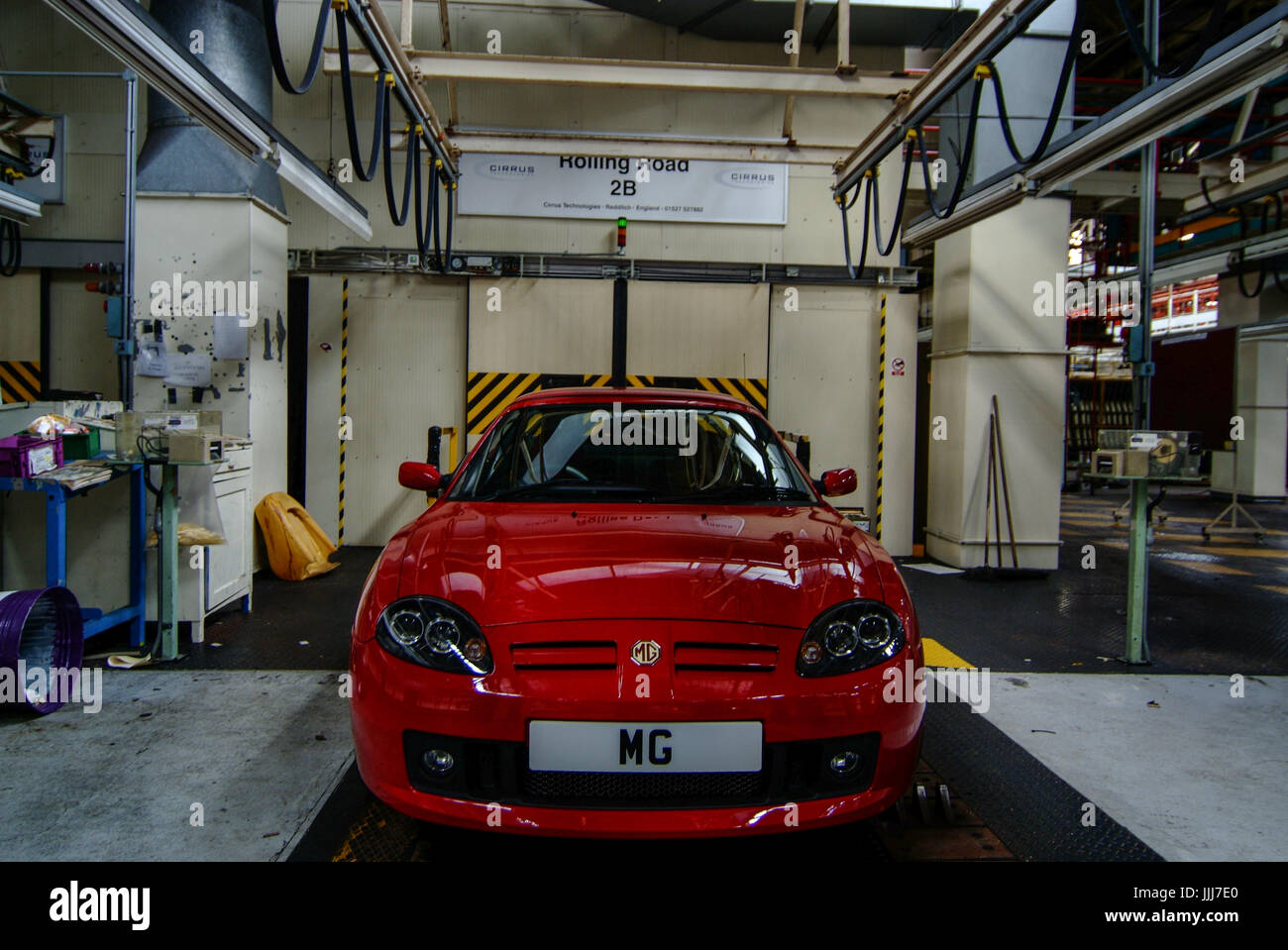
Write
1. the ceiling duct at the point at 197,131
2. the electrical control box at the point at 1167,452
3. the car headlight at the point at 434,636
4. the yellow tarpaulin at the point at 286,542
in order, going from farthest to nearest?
the yellow tarpaulin at the point at 286,542, the ceiling duct at the point at 197,131, the electrical control box at the point at 1167,452, the car headlight at the point at 434,636

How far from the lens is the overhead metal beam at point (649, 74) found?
389 cm

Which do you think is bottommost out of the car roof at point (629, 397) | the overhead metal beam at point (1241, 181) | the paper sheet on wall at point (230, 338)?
the car roof at point (629, 397)

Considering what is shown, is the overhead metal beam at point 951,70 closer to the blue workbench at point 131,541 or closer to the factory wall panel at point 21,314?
the blue workbench at point 131,541

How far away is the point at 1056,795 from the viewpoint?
2.33 meters

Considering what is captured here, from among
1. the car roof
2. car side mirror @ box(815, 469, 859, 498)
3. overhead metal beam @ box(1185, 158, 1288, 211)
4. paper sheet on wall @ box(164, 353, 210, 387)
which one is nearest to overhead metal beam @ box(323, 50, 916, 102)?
paper sheet on wall @ box(164, 353, 210, 387)

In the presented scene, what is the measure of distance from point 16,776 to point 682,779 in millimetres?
2155

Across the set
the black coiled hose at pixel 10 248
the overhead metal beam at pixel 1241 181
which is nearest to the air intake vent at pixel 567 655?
the black coiled hose at pixel 10 248

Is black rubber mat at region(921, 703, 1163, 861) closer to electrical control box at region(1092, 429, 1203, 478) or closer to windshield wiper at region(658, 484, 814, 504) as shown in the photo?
windshield wiper at region(658, 484, 814, 504)

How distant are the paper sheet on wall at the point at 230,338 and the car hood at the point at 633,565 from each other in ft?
10.6

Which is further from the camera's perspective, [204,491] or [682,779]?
[204,491]

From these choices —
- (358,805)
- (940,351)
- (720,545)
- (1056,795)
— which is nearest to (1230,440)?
(940,351)

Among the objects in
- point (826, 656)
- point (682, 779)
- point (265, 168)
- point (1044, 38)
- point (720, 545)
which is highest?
point (1044, 38)

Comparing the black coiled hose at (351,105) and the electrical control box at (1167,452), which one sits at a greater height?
the black coiled hose at (351,105)
